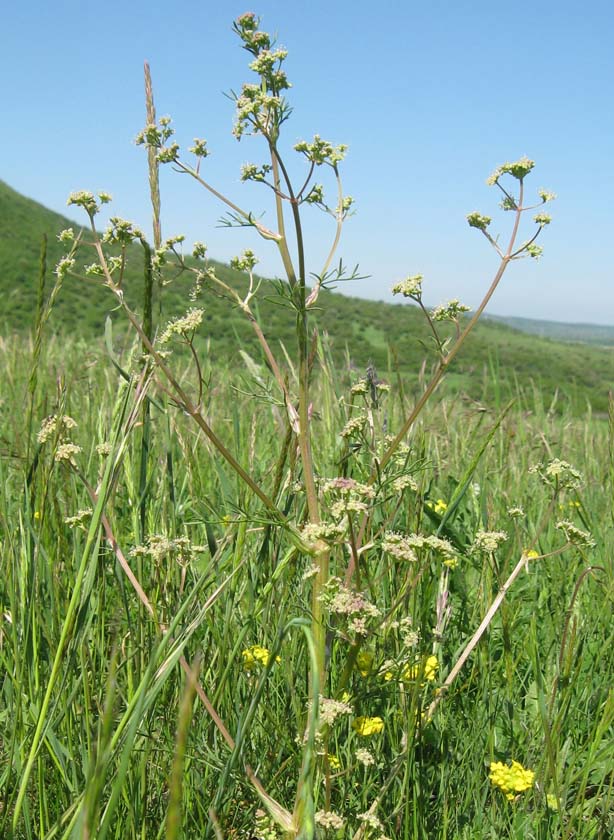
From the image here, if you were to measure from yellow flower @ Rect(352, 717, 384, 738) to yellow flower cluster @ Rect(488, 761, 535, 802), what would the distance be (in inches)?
10.5

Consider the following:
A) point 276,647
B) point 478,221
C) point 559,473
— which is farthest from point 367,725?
point 478,221

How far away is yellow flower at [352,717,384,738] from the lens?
143 centimetres

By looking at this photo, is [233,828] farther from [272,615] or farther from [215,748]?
[272,615]

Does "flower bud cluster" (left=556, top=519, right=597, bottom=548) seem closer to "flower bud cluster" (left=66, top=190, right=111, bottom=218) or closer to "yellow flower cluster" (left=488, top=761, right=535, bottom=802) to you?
"yellow flower cluster" (left=488, top=761, right=535, bottom=802)

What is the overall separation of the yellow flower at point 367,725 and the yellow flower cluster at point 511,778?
0.87 ft

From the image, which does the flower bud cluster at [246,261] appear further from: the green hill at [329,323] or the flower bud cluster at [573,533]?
the green hill at [329,323]

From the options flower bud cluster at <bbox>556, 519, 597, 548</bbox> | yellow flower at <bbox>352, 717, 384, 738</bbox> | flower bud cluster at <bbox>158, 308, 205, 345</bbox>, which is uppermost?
flower bud cluster at <bbox>158, 308, 205, 345</bbox>

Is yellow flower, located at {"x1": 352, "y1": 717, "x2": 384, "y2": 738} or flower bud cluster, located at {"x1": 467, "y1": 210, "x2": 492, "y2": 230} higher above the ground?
flower bud cluster, located at {"x1": 467, "y1": 210, "x2": 492, "y2": 230}

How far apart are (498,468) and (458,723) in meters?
1.97

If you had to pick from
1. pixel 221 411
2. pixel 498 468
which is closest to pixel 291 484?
pixel 498 468

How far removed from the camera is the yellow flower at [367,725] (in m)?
1.43

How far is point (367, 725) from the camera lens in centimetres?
145

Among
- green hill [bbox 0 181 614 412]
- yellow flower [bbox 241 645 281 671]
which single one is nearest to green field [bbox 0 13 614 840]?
yellow flower [bbox 241 645 281 671]

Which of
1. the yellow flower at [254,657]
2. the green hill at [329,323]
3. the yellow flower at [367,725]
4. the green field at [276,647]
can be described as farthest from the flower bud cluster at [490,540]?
the green hill at [329,323]
